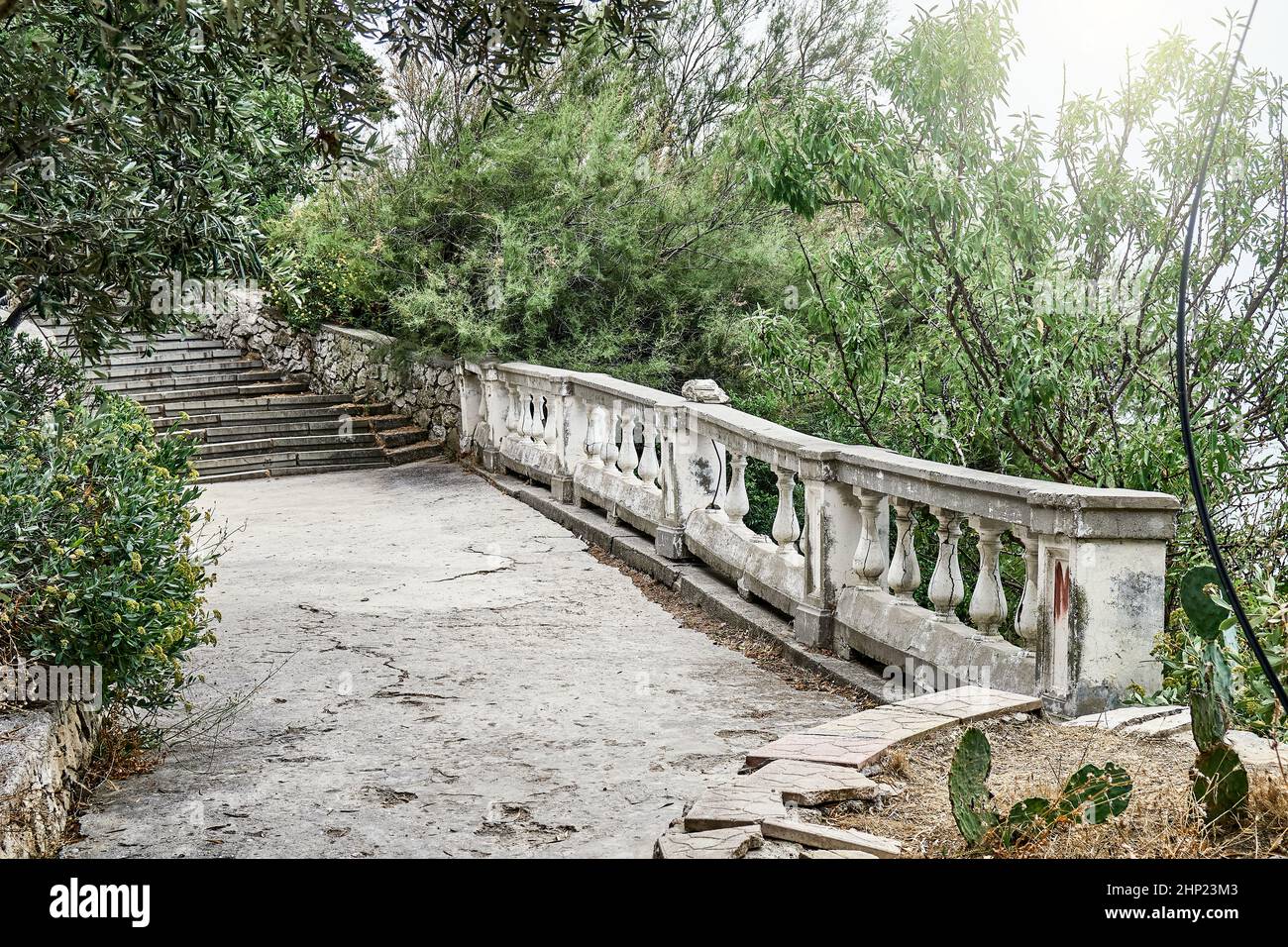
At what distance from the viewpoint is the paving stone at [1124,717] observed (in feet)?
14.1

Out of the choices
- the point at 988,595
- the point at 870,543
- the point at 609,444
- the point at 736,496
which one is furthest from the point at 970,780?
the point at 609,444

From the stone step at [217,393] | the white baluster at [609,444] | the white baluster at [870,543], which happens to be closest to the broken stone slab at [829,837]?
the white baluster at [870,543]

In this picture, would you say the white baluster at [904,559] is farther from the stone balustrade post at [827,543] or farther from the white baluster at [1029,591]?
the white baluster at [1029,591]

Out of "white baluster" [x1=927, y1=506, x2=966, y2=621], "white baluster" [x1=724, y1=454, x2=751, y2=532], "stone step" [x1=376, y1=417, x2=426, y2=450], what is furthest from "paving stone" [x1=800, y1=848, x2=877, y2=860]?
"stone step" [x1=376, y1=417, x2=426, y2=450]

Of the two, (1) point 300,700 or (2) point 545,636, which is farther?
(2) point 545,636

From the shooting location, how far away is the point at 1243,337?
7094 millimetres

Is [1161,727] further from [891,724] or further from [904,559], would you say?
[904,559]

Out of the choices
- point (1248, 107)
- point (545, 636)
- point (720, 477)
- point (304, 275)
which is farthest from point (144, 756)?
point (304, 275)

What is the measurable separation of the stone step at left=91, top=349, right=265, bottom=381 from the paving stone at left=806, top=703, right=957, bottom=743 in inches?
580

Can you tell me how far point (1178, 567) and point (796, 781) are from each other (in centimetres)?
442

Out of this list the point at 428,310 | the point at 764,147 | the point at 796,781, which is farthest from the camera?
the point at 428,310

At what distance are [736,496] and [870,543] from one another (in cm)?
176

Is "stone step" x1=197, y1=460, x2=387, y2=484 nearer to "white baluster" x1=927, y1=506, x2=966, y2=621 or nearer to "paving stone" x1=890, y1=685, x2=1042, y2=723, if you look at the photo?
"white baluster" x1=927, y1=506, x2=966, y2=621
